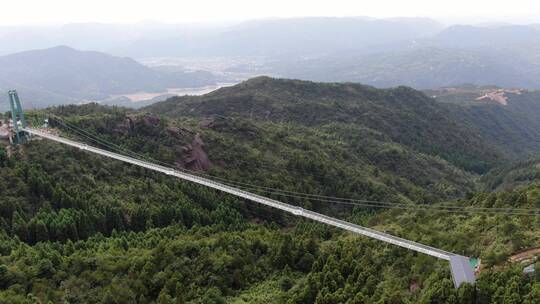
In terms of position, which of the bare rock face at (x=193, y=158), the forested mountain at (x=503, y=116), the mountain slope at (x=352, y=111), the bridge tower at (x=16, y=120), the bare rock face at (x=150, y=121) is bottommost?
the forested mountain at (x=503, y=116)

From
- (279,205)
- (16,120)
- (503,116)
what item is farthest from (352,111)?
(16,120)

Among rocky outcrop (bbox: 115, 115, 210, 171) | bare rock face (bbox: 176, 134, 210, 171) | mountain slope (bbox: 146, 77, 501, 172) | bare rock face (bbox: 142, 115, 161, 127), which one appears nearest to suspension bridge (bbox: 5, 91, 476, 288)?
bare rock face (bbox: 176, 134, 210, 171)

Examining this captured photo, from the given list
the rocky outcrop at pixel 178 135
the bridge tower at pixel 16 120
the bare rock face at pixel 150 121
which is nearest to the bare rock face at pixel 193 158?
the rocky outcrop at pixel 178 135

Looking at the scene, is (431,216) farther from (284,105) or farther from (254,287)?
(284,105)

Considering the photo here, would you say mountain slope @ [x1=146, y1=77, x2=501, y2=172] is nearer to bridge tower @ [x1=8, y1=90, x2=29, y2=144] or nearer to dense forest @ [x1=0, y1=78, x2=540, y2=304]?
dense forest @ [x1=0, y1=78, x2=540, y2=304]

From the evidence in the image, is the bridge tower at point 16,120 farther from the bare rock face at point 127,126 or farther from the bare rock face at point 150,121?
the bare rock face at point 150,121

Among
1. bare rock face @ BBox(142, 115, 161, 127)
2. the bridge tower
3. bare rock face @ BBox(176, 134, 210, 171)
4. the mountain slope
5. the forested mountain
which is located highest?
the bridge tower

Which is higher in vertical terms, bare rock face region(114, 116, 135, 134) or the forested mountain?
bare rock face region(114, 116, 135, 134)
